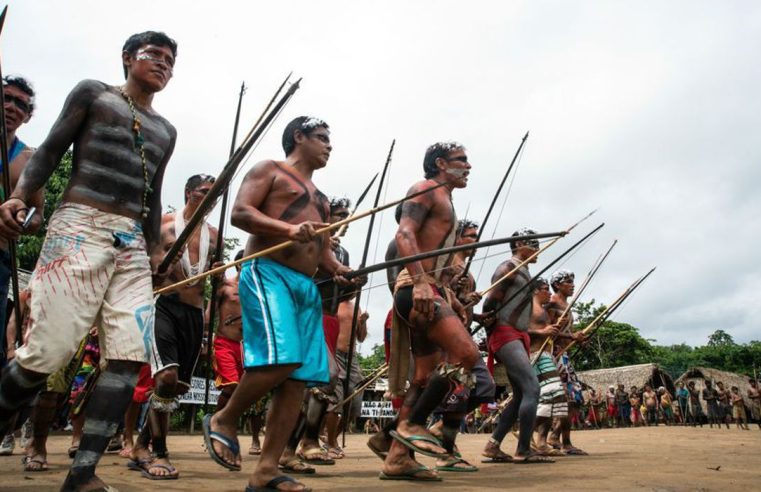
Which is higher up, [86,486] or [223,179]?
[223,179]

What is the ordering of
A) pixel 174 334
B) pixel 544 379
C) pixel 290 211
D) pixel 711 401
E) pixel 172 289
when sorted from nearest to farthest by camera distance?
1. pixel 290 211
2. pixel 172 289
3. pixel 174 334
4. pixel 544 379
5. pixel 711 401

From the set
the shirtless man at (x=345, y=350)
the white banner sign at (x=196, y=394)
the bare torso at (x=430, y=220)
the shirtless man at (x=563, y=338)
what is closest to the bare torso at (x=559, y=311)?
the shirtless man at (x=563, y=338)

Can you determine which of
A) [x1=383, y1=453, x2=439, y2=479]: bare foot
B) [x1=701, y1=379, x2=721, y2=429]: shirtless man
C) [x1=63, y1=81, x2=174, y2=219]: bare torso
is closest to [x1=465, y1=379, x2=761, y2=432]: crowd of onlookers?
[x1=701, y1=379, x2=721, y2=429]: shirtless man

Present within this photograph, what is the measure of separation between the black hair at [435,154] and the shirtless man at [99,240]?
2320 mm

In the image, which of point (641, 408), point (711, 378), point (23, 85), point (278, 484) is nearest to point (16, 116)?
point (23, 85)

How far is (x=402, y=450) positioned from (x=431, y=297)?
1023 millimetres

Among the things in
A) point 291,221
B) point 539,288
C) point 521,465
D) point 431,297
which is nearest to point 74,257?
point 291,221

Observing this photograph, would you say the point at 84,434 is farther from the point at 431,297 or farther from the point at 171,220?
the point at 171,220

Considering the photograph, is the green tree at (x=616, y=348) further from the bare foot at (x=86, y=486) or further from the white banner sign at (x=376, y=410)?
the bare foot at (x=86, y=486)

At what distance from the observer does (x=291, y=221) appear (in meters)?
3.74

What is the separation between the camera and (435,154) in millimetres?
A: 5262

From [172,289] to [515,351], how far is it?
328 centimetres

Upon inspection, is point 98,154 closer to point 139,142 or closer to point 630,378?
point 139,142

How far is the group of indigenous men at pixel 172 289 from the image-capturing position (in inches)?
117
